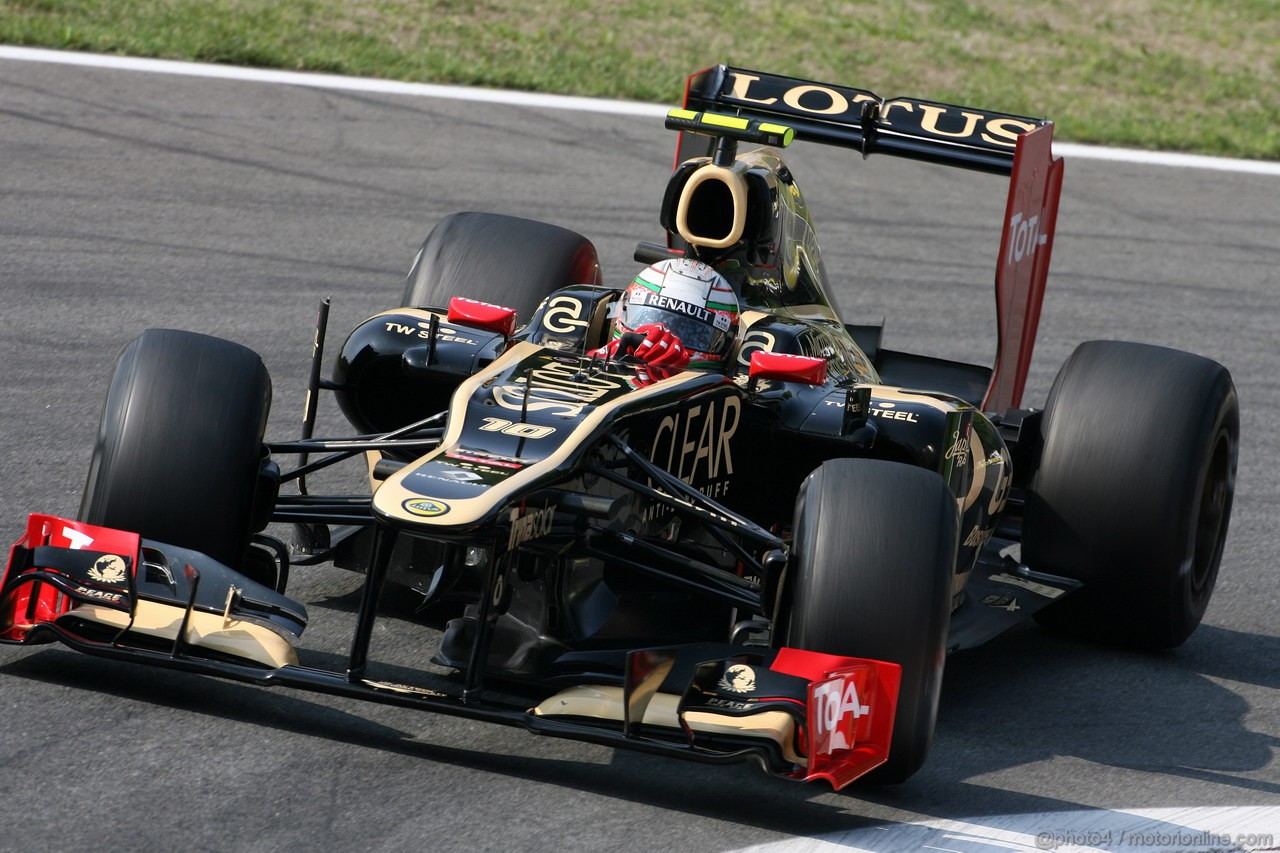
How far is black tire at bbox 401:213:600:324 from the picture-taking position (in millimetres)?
7668

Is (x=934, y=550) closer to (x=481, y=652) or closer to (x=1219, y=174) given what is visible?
(x=481, y=652)

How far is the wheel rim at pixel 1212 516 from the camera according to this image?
7.20m

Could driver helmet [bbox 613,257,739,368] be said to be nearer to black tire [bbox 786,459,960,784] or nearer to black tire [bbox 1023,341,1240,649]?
black tire [bbox 786,459,960,784]

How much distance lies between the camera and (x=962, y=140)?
26.1 ft

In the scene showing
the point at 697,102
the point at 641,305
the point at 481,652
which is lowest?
the point at 481,652

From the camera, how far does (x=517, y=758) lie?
5328 mm

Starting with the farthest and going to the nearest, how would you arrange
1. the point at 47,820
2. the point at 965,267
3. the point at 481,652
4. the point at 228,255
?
the point at 965,267, the point at 228,255, the point at 481,652, the point at 47,820

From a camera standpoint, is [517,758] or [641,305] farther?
[641,305]

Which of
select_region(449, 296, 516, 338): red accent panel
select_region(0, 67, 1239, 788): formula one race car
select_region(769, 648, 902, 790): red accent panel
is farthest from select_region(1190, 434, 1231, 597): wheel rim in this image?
select_region(449, 296, 516, 338): red accent panel

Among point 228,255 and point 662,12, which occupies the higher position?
point 662,12

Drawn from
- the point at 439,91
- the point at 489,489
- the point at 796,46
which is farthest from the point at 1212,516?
the point at 796,46

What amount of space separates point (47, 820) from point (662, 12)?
16099mm

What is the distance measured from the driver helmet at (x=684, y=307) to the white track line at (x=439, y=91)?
10136mm

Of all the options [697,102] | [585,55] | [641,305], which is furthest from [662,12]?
[641,305]
